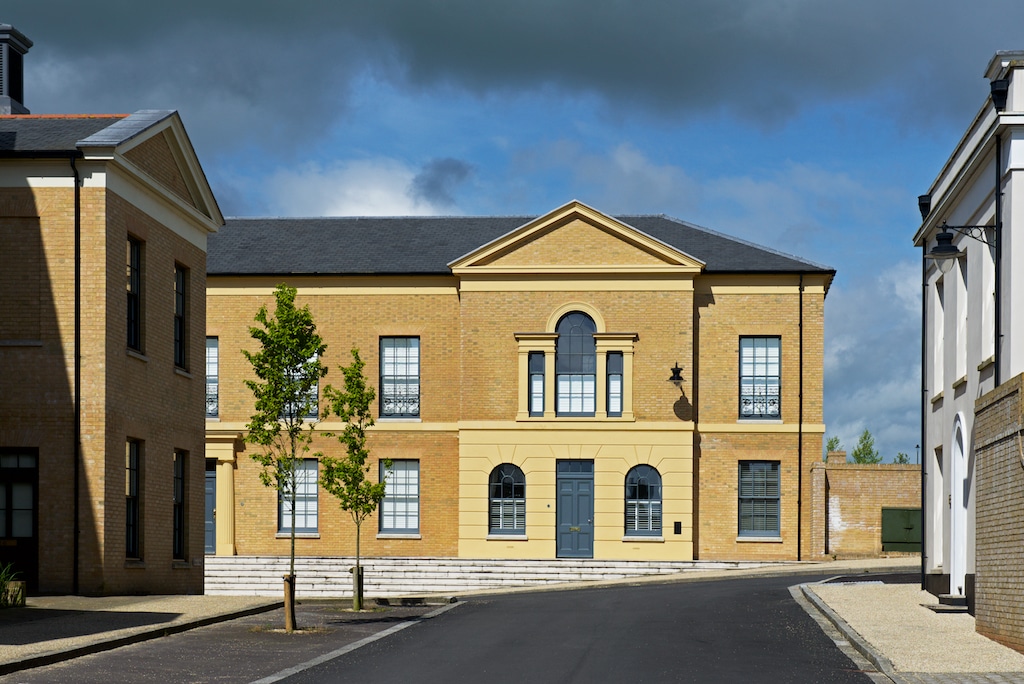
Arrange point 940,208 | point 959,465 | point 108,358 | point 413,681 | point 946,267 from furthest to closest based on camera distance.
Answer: point 940,208, point 959,465, point 108,358, point 946,267, point 413,681

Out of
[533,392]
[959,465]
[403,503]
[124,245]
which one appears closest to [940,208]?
[959,465]

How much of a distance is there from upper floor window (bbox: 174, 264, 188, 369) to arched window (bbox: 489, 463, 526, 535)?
15.0 metres

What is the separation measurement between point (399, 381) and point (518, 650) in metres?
24.8

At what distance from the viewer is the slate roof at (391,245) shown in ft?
135

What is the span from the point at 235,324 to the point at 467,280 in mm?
7187

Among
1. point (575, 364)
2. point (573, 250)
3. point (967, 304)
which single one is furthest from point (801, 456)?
point (967, 304)

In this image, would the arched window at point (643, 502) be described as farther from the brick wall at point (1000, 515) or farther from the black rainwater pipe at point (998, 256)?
the brick wall at point (1000, 515)

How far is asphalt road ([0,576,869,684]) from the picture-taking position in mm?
14219

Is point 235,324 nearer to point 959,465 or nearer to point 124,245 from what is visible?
point 124,245

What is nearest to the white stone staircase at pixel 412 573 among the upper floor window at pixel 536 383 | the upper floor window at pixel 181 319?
the upper floor window at pixel 536 383

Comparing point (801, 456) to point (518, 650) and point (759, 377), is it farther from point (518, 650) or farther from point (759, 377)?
point (518, 650)

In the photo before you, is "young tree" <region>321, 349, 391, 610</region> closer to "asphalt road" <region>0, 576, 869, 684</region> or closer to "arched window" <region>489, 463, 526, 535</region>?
"asphalt road" <region>0, 576, 869, 684</region>

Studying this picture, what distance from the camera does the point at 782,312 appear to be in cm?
4053

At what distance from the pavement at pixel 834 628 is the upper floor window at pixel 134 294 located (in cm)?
453
